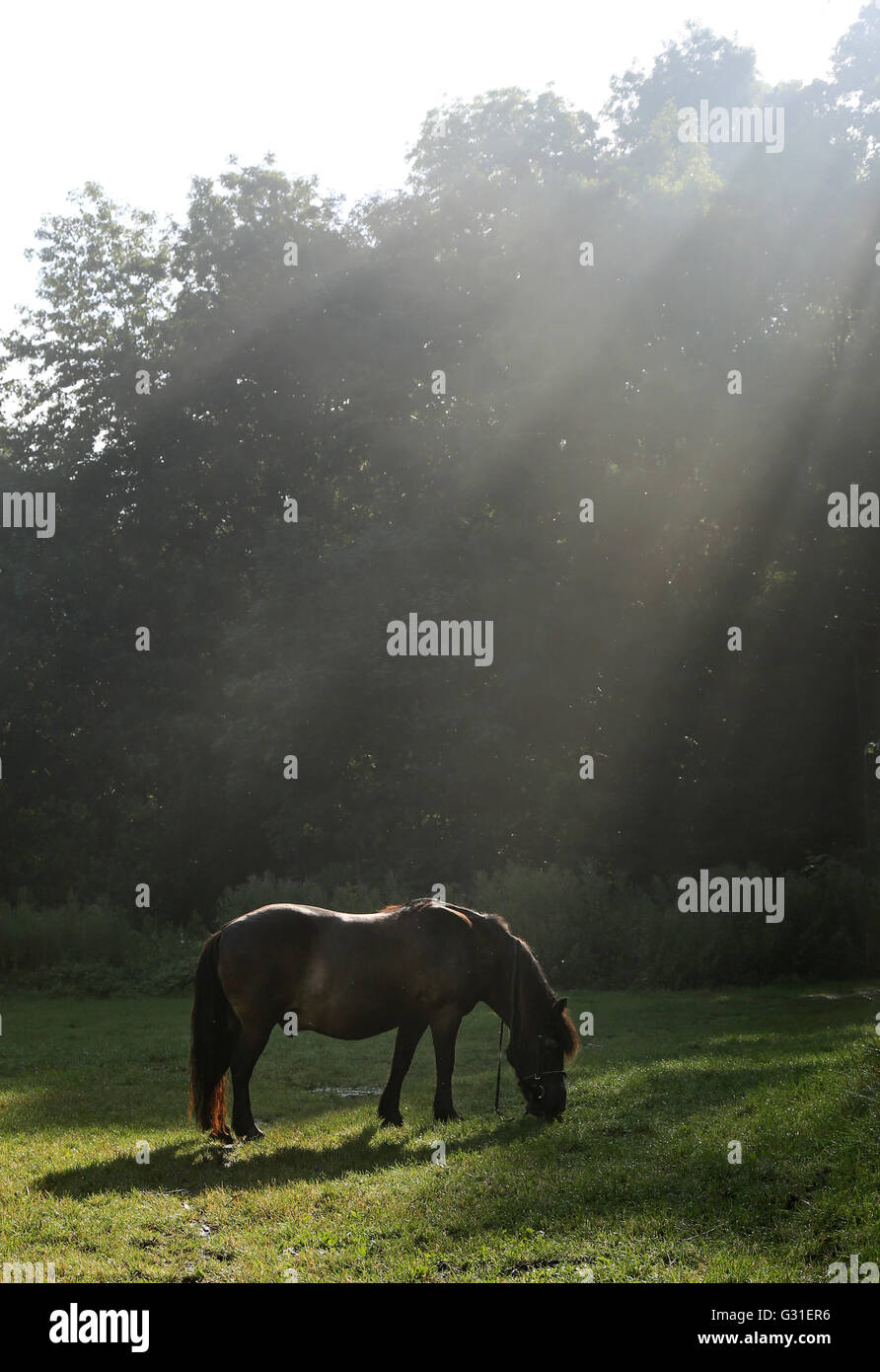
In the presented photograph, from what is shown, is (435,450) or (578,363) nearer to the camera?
(578,363)

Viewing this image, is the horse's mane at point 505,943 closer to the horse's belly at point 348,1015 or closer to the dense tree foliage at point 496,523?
the horse's belly at point 348,1015

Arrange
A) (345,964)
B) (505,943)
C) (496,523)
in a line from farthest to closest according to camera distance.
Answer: (496,523)
(505,943)
(345,964)

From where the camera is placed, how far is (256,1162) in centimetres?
884

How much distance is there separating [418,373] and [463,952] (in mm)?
25002

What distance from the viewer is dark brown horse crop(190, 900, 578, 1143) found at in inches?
388

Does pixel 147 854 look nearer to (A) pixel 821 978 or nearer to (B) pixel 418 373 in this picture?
(B) pixel 418 373

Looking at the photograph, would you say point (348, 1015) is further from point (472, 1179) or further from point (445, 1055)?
point (472, 1179)

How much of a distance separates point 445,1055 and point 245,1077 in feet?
5.89

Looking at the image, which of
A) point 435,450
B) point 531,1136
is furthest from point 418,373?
point 531,1136

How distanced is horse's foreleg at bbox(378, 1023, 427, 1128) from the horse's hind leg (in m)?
1.11

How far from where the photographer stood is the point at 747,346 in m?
28.2

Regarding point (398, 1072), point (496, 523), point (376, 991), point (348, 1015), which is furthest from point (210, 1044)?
point (496, 523)

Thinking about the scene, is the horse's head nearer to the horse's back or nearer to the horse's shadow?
the horse's shadow

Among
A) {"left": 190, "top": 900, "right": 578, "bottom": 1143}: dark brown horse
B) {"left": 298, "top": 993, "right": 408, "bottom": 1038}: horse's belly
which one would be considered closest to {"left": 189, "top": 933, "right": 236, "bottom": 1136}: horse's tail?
{"left": 190, "top": 900, "right": 578, "bottom": 1143}: dark brown horse
